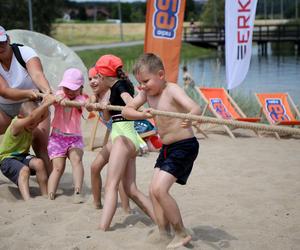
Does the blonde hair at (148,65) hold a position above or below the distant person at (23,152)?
above

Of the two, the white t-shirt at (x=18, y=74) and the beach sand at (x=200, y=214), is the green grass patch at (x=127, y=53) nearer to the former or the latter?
the beach sand at (x=200, y=214)

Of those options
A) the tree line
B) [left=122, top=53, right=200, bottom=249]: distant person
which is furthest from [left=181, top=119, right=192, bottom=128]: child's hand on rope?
the tree line

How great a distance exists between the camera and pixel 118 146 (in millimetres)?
4770

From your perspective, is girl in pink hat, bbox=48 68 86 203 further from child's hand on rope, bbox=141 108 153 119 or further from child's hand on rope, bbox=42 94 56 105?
child's hand on rope, bbox=141 108 153 119

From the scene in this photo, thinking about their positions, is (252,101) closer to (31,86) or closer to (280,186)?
(280,186)

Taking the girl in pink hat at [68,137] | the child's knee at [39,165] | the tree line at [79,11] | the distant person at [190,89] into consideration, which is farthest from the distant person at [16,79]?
the tree line at [79,11]

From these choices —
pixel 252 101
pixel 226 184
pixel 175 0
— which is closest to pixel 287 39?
pixel 252 101

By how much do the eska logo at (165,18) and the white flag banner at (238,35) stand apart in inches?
45.7

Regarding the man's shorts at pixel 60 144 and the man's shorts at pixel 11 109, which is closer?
the man's shorts at pixel 60 144

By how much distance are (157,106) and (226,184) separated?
97.5 inches

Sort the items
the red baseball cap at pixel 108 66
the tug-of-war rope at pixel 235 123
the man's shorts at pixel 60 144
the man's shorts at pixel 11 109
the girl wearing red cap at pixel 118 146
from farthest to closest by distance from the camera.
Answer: the man's shorts at pixel 11 109 → the man's shorts at pixel 60 144 → the red baseball cap at pixel 108 66 → the girl wearing red cap at pixel 118 146 → the tug-of-war rope at pixel 235 123

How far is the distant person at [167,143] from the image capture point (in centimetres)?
418

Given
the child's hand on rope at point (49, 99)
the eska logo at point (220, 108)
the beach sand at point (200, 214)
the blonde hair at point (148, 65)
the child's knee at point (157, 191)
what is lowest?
the eska logo at point (220, 108)

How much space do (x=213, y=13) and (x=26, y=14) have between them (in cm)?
3432
